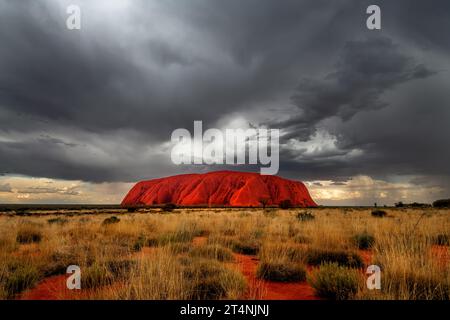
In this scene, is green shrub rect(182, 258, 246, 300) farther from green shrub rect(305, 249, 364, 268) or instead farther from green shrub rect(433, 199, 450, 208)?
green shrub rect(433, 199, 450, 208)

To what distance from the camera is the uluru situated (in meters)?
117

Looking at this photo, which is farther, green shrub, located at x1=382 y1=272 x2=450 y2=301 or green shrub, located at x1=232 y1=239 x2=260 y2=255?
green shrub, located at x1=232 y1=239 x2=260 y2=255

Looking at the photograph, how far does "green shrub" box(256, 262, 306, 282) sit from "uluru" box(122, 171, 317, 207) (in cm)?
10258

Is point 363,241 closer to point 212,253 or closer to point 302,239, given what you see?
point 302,239

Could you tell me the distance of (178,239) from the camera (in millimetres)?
9398

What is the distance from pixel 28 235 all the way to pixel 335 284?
11202 millimetres

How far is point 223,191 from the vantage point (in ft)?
406

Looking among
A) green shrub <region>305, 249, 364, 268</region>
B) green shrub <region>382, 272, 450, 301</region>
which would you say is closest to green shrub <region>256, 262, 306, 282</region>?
green shrub <region>305, 249, 364, 268</region>

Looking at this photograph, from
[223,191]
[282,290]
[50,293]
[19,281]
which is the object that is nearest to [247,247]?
[282,290]

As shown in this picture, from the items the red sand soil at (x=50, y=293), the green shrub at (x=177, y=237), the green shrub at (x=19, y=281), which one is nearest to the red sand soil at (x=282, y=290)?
the red sand soil at (x=50, y=293)

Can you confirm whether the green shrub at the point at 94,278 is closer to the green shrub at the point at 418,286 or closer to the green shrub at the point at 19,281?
the green shrub at the point at 19,281
